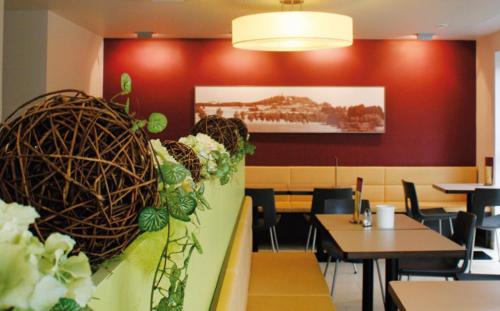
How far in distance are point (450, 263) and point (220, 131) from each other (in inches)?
84.4

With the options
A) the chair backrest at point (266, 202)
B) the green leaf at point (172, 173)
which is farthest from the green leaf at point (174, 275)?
the chair backrest at point (266, 202)

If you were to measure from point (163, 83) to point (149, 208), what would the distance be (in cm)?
728

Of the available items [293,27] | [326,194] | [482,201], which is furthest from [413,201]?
[293,27]

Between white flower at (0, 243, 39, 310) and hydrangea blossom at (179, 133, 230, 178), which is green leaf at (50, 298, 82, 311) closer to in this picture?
white flower at (0, 243, 39, 310)

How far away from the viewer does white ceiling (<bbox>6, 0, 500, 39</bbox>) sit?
232 inches

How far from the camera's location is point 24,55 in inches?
246

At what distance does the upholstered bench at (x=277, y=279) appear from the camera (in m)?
3.12

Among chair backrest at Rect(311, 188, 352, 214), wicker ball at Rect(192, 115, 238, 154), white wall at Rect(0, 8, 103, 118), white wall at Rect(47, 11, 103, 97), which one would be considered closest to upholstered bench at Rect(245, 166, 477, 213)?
chair backrest at Rect(311, 188, 352, 214)

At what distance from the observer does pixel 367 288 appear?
3.90 meters

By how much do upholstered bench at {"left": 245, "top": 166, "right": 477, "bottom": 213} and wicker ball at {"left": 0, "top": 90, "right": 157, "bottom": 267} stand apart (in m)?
7.05

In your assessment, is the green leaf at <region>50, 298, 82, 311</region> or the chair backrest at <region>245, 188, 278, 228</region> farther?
the chair backrest at <region>245, 188, 278, 228</region>

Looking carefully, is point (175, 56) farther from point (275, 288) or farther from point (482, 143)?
point (275, 288)

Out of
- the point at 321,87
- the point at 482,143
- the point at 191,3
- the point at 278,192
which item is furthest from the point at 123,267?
the point at 482,143

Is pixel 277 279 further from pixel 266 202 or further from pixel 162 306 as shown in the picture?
pixel 162 306
